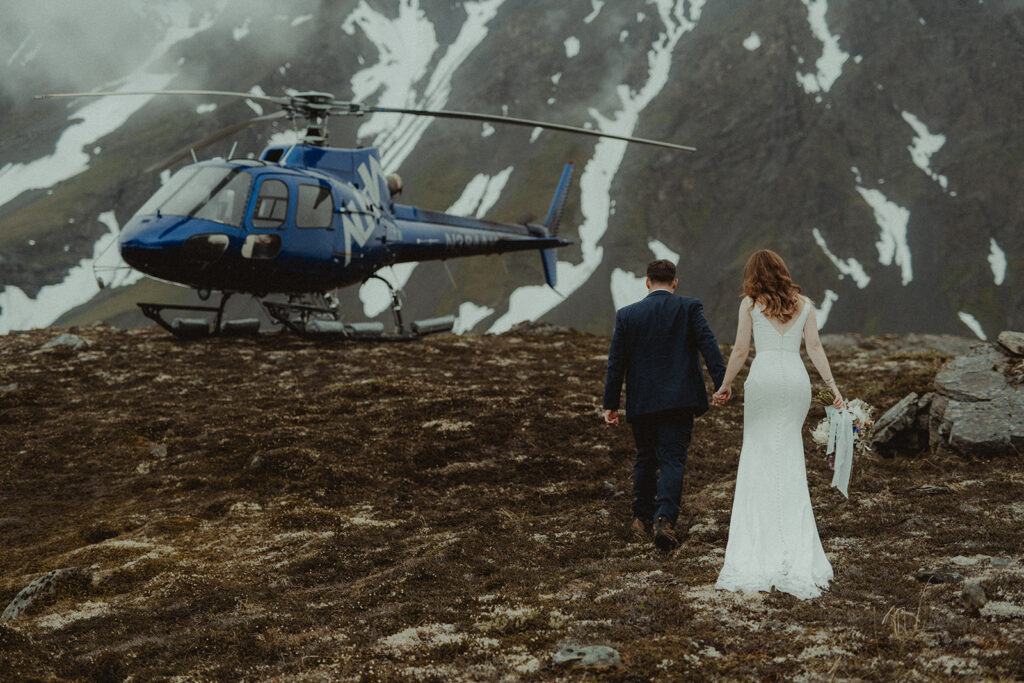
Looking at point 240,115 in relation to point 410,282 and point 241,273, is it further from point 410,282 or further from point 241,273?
point 241,273

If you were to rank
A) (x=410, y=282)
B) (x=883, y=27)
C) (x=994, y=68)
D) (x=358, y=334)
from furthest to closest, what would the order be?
(x=883, y=27) → (x=994, y=68) → (x=410, y=282) → (x=358, y=334)

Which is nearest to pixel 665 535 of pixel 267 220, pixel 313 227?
pixel 267 220

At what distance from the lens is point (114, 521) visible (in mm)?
9734

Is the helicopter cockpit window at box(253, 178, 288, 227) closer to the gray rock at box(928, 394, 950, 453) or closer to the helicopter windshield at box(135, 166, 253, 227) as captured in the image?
the helicopter windshield at box(135, 166, 253, 227)

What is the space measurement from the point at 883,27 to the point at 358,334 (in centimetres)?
19845

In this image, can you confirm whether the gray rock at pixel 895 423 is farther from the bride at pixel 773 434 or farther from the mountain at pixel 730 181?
the mountain at pixel 730 181

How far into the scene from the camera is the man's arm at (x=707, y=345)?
755 cm

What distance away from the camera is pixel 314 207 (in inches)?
737

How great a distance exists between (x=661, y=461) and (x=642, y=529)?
2.50 feet

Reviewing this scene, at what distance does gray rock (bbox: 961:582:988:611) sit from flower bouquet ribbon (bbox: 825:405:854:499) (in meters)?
1.59

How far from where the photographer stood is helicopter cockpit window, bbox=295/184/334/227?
18.4 metres

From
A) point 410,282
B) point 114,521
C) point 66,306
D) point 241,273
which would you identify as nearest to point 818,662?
point 114,521

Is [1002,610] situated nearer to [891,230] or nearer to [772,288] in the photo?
[772,288]

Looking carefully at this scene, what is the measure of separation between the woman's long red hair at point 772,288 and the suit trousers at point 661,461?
149 cm
